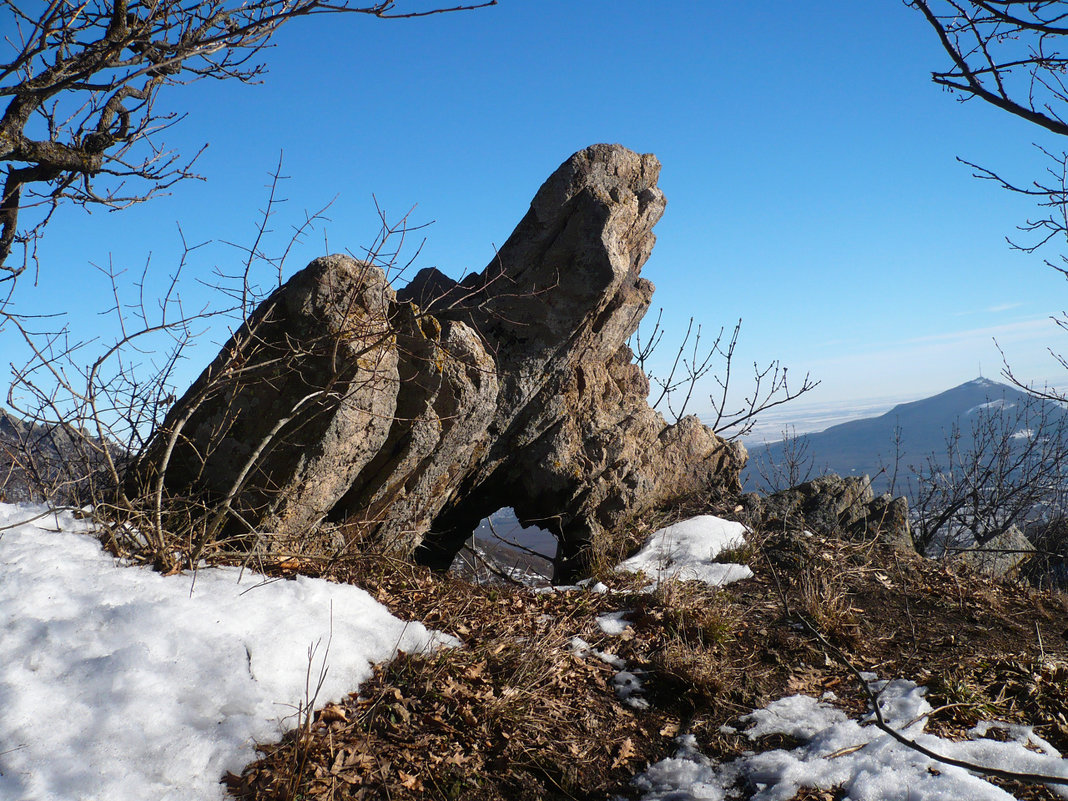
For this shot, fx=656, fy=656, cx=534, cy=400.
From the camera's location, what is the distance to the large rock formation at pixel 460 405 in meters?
5.95

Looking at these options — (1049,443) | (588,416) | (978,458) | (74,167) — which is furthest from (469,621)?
(1049,443)

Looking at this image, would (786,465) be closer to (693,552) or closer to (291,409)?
(693,552)

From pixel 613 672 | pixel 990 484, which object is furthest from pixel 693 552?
pixel 990 484

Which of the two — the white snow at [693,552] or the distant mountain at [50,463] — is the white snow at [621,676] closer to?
the white snow at [693,552]

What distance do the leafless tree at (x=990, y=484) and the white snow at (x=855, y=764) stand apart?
9.62 metres

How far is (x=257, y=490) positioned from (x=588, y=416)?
15.6 feet

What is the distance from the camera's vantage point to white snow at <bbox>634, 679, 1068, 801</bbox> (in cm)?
358

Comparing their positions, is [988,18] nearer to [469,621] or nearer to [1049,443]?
[469,621]

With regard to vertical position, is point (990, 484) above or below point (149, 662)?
below

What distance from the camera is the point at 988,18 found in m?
2.87

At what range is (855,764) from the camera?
12.7 ft

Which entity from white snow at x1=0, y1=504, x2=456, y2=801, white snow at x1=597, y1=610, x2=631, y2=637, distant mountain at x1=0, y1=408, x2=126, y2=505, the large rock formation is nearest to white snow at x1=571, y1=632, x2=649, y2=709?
white snow at x1=597, y1=610, x2=631, y2=637

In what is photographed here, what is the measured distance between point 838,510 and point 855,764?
660cm

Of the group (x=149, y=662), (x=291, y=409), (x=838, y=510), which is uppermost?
(x=291, y=409)
